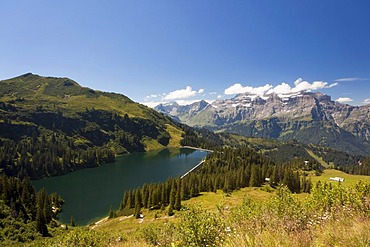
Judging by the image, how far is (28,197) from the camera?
324 feet

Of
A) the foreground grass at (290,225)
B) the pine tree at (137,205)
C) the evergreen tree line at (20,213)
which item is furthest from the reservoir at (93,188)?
the foreground grass at (290,225)

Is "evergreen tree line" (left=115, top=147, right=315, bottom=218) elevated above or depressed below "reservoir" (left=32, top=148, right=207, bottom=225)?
above

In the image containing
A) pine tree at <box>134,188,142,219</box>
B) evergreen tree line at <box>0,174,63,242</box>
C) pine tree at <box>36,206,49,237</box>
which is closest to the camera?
evergreen tree line at <box>0,174,63,242</box>

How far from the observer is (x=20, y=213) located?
8550 centimetres

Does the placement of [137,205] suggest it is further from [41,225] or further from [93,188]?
[93,188]

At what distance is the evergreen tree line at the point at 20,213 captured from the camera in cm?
7281

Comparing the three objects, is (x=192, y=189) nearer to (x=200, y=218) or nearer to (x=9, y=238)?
(x=9, y=238)

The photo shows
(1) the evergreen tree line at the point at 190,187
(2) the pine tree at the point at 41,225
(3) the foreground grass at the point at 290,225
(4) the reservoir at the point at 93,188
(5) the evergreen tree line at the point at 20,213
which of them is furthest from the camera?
(4) the reservoir at the point at 93,188

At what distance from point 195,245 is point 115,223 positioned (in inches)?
3447

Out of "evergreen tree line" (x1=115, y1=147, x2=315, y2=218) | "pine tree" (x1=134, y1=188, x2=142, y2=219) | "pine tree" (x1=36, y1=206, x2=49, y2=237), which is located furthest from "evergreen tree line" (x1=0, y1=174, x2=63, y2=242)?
"pine tree" (x1=134, y1=188, x2=142, y2=219)

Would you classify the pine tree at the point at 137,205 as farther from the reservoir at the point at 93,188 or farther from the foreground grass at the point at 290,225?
the foreground grass at the point at 290,225

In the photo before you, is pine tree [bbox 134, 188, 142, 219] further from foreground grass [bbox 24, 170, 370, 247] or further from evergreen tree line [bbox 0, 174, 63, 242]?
foreground grass [bbox 24, 170, 370, 247]

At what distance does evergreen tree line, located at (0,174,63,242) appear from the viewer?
2867 inches

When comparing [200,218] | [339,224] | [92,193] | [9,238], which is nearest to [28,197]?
[9,238]
